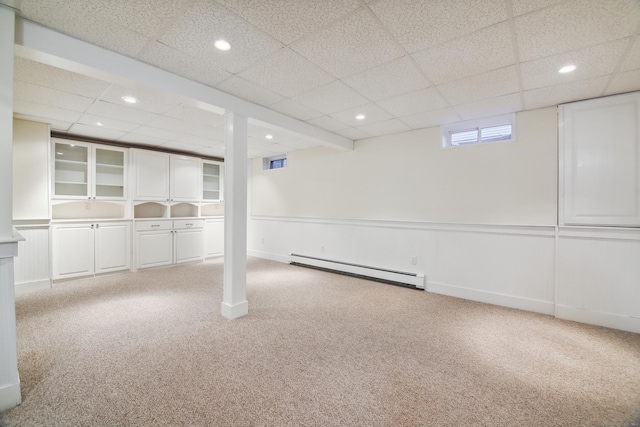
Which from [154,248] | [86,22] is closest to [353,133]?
[86,22]

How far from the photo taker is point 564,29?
183cm

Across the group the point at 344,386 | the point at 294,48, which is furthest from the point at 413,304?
the point at 294,48

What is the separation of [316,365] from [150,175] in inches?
200

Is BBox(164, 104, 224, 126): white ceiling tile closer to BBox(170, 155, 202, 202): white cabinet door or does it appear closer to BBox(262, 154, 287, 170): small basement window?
BBox(170, 155, 202, 202): white cabinet door

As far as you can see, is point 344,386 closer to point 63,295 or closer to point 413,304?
point 413,304

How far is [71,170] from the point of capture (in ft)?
15.3

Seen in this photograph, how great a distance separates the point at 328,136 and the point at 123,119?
296cm

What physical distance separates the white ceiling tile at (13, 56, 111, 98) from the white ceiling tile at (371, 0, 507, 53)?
2.75 metres

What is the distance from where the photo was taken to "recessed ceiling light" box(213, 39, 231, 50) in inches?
79.2

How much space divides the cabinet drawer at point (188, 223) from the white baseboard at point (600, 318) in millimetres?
6344

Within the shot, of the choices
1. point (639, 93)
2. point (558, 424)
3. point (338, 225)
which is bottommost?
point (558, 424)

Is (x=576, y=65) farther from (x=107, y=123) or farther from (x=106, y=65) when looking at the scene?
(x=107, y=123)

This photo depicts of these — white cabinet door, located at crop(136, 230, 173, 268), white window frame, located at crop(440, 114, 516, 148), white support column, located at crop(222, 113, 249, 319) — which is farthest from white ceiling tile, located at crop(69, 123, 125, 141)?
white window frame, located at crop(440, 114, 516, 148)

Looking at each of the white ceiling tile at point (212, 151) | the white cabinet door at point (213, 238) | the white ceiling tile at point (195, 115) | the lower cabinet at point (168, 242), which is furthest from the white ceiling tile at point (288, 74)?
the white cabinet door at point (213, 238)
